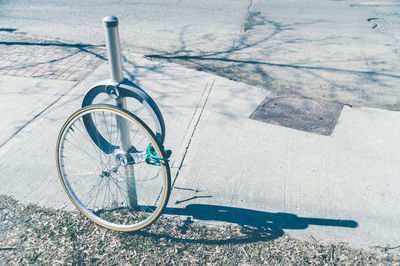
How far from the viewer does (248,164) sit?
12.0 feet

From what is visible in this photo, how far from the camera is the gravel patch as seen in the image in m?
2.64

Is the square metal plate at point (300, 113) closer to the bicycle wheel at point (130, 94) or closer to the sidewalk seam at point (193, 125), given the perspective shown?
the sidewalk seam at point (193, 125)

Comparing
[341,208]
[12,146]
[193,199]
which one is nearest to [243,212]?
[193,199]

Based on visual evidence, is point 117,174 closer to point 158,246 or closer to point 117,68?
point 158,246

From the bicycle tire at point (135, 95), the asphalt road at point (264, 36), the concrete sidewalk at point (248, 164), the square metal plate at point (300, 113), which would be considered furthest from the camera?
the asphalt road at point (264, 36)

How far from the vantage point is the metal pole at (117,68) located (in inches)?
90.0

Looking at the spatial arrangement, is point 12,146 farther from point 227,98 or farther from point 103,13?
point 103,13

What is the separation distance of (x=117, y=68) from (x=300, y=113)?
9.58ft

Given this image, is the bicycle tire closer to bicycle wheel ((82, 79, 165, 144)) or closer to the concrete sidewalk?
bicycle wheel ((82, 79, 165, 144))

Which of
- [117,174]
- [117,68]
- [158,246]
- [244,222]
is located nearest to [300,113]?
[244,222]

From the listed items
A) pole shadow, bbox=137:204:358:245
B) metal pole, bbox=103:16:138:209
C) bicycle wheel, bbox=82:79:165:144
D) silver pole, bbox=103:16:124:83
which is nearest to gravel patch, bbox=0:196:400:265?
pole shadow, bbox=137:204:358:245

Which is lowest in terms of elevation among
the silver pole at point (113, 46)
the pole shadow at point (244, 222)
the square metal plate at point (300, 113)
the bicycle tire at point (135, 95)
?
the pole shadow at point (244, 222)

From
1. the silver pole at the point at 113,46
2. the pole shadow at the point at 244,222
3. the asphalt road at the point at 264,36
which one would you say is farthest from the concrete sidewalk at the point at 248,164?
the silver pole at the point at 113,46

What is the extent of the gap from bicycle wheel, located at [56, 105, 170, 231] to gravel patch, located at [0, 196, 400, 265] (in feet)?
0.48
